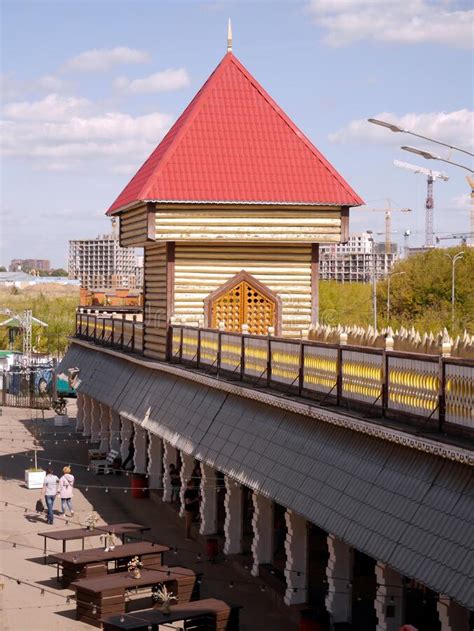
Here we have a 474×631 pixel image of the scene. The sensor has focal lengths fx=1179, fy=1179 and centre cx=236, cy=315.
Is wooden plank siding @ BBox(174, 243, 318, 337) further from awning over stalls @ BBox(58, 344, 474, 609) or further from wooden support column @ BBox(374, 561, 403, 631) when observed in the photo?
wooden support column @ BBox(374, 561, 403, 631)

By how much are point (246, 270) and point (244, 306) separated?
784mm

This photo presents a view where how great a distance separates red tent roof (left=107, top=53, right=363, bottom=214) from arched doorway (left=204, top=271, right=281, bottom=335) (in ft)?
6.56

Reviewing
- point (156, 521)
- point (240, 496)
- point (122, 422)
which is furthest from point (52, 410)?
Answer: point (240, 496)

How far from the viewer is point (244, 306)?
25219 mm

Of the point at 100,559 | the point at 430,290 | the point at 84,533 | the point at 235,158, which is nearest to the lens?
the point at 100,559

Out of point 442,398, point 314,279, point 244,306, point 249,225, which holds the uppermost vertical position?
point 249,225

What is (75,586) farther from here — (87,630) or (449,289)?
(449,289)

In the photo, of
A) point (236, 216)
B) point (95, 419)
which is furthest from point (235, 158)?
point (95, 419)

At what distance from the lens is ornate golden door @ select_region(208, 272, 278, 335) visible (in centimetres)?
2495

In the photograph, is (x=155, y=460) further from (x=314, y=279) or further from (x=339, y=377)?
(x=339, y=377)

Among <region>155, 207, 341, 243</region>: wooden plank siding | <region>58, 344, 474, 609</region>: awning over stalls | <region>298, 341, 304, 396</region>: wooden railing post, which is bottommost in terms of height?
<region>58, 344, 474, 609</region>: awning over stalls

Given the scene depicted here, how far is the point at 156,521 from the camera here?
24.4 metres

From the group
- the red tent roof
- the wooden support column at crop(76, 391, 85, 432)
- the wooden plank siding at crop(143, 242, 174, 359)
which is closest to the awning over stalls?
the wooden plank siding at crop(143, 242, 174, 359)

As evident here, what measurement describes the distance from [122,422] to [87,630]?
657 inches
